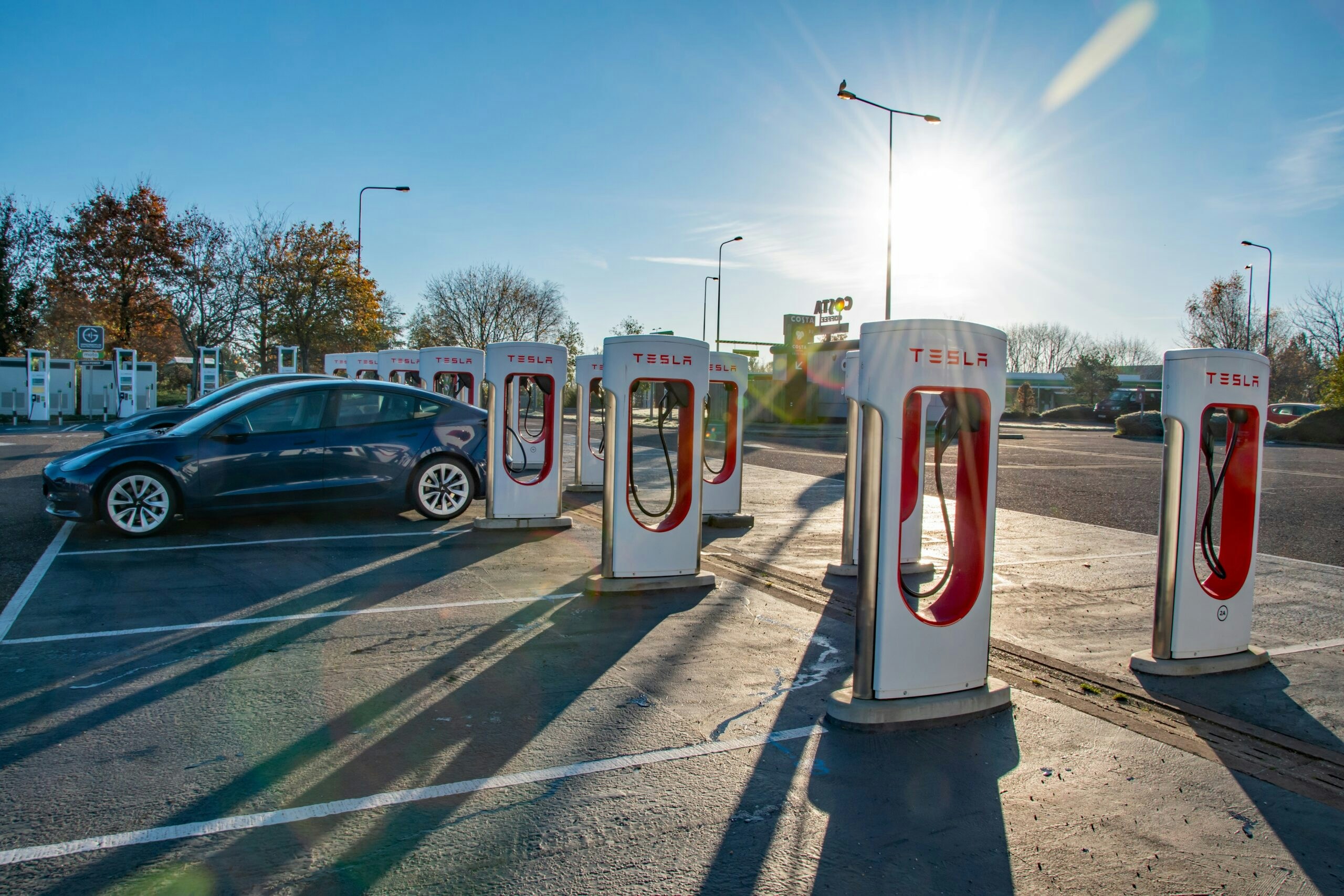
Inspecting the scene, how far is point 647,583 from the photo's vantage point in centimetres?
658

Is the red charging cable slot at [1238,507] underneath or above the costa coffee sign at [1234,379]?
underneath

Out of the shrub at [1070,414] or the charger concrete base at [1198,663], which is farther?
the shrub at [1070,414]

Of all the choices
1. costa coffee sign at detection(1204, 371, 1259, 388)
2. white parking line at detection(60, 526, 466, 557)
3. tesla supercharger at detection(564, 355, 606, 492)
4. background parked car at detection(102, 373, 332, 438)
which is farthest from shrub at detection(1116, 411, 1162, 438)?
costa coffee sign at detection(1204, 371, 1259, 388)

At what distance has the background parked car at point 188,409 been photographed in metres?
12.5

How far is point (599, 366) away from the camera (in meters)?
12.6

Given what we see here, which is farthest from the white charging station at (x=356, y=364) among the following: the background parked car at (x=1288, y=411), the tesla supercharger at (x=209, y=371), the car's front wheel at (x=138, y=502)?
the background parked car at (x=1288, y=411)

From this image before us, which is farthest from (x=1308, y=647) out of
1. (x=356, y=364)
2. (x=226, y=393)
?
(x=356, y=364)

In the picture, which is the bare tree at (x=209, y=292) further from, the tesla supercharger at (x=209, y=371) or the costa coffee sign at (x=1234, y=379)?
the costa coffee sign at (x=1234, y=379)

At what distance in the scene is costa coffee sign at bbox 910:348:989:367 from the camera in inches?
158

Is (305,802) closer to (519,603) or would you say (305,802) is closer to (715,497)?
(519,603)

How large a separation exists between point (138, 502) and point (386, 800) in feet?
20.8

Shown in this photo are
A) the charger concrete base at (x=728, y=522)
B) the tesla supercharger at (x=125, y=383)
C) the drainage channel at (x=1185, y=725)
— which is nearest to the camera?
the drainage channel at (x=1185, y=725)

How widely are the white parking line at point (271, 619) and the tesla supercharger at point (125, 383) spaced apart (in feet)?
93.1

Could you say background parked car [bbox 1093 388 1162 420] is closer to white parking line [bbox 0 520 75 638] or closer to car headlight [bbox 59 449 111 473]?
car headlight [bbox 59 449 111 473]
